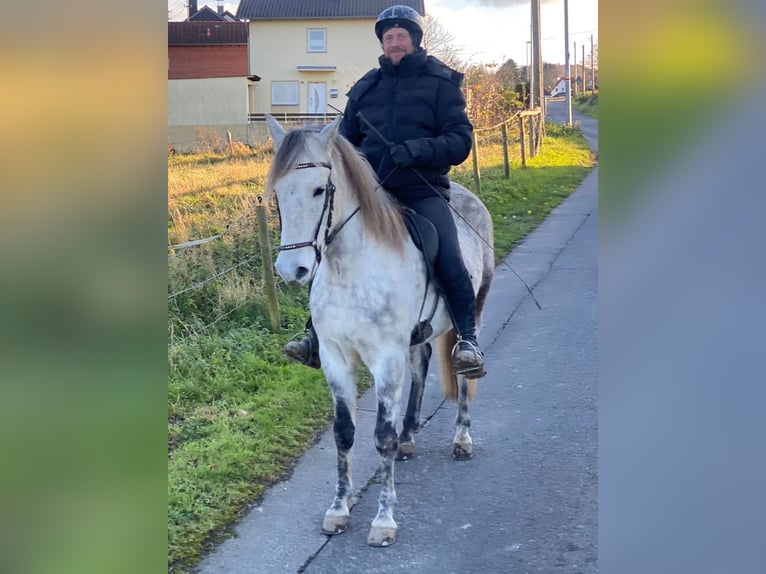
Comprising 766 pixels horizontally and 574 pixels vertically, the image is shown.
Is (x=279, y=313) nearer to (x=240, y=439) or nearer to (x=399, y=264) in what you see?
(x=240, y=439)

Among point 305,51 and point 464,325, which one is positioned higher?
point 305,51

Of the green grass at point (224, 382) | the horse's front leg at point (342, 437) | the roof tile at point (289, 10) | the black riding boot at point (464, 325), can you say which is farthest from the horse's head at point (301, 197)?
the roof tile at point (289, 10)

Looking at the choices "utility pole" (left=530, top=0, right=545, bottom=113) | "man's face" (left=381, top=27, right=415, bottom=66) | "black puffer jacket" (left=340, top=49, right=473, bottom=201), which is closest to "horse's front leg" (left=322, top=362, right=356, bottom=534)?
"black puffer jacket" (left=340, top=49, right=473, bottom=201)

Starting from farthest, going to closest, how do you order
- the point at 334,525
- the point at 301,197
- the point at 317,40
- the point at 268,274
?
the point at 317,40 → the point at 268,274 → the point at 334,525 → the point at 301,197

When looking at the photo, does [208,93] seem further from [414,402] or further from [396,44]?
[396,44]

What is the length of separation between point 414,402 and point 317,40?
42.7 ft

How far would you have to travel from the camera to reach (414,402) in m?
4.72

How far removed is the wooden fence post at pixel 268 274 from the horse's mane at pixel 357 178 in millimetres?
2687

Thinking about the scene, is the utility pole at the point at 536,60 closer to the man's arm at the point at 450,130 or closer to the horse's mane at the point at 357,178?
the man's arm at the point at 450,130

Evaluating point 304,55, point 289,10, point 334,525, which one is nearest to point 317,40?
point 304,55

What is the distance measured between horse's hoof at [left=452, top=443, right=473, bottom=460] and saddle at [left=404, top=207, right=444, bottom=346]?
0.95m
